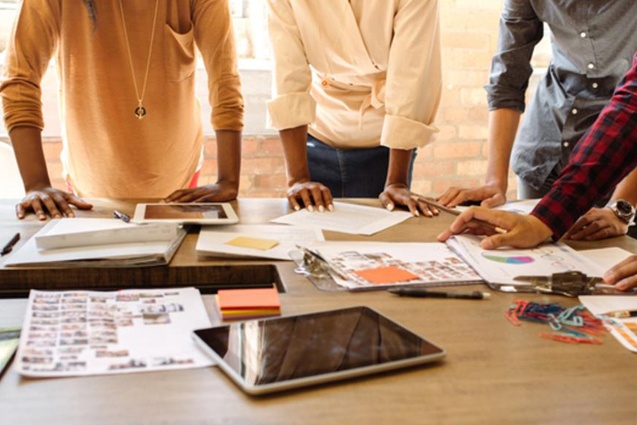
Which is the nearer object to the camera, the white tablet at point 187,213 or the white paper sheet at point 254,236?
the white paper sheet at point 254,236

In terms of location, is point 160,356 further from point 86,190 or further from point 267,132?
point 267,132

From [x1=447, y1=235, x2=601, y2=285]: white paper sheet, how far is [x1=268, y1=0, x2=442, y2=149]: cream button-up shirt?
521 millimetres

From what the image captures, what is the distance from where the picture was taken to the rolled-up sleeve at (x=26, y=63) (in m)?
1.54

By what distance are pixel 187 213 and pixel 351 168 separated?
2.22 feet

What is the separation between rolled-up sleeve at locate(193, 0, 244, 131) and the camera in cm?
168

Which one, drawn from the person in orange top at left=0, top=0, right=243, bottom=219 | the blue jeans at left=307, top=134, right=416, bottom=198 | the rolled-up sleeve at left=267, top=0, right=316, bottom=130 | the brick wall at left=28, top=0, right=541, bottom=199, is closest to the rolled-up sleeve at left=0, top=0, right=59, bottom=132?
the person in orange top at left=0, top=0, right=243, bottom=219

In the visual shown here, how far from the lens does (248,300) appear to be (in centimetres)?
88

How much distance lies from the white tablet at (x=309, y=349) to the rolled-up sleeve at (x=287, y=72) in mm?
931

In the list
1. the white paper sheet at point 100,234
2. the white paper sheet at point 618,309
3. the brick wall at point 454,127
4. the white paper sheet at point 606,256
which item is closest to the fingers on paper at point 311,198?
the white paper sheet at point 100,234

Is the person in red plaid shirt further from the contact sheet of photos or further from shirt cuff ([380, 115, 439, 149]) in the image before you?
the contact sheet of photos

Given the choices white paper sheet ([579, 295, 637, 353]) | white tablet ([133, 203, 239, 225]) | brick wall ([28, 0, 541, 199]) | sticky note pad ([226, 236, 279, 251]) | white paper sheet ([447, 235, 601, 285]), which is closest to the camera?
white paper sheet ([579, 295, 637, 353])

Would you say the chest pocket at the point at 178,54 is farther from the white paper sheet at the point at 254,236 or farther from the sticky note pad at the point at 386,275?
the sticky note pad at the point at 386,275

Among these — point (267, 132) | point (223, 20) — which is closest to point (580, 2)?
point (223, 20)

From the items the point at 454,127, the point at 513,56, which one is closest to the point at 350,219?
the point at 513,56
